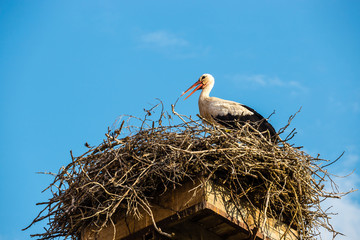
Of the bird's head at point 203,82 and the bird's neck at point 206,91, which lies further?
the bird's head at point 203,82

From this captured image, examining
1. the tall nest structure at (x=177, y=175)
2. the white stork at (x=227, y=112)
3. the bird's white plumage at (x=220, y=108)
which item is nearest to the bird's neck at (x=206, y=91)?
the white stork at (x=227, y=112)

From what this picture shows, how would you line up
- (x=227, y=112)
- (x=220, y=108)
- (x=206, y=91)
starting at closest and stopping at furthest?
(x=227, y=112)
(x=220, y=108)
(x=206, y=91)

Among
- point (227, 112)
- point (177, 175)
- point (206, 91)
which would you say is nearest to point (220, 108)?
point (227, 112)

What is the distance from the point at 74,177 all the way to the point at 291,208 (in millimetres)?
2531

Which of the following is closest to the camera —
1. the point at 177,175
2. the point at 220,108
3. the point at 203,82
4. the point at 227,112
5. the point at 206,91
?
the point at 177,175

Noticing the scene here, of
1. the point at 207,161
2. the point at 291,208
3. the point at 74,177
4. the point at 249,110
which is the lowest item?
the point at 291,208

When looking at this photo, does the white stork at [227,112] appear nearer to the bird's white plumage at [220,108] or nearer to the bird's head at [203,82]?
the bird's white plumage at [220,108]

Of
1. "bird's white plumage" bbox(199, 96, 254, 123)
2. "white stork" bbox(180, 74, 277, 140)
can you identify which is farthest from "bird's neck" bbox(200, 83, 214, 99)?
"bird's white plumage" bbox(199, 96, 254, 123)

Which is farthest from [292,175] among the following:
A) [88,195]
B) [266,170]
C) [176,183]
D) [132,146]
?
[88,195]

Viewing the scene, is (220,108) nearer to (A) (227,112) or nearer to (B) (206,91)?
(A) (227,112)

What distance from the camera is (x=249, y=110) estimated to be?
835 centimetres

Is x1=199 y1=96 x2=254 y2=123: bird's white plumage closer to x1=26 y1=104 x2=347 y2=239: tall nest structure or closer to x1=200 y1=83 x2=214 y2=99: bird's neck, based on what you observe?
x1=200 y1=83 x2=214 y2=99: bird's neck

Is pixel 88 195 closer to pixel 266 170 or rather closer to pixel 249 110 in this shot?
pixel 266 170

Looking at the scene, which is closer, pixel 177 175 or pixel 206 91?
pixel 177 175
